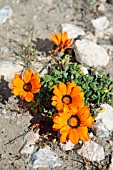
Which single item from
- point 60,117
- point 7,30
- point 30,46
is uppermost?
point 7,30

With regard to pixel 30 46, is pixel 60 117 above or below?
below

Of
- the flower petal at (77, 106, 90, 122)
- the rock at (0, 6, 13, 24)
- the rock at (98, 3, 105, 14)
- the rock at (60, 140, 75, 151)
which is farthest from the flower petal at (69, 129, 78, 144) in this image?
the rock at (98, 3, 105, 14)

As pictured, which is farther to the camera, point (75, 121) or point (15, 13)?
point (15, 13)

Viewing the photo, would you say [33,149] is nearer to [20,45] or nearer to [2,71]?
[2,71]

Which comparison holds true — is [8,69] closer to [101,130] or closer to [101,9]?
[101,130]

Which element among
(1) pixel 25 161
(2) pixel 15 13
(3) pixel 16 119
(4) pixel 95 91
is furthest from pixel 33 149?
(2) pixel 15 13

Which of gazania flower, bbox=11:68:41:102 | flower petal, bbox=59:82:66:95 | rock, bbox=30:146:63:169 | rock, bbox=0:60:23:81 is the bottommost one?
rock, bbox=30:146:63:169

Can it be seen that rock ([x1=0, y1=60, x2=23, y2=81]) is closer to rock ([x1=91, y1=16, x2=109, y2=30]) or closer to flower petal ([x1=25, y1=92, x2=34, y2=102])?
flower petal ([x1=25, y1=92, x2=34, y2=102])
